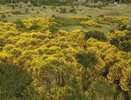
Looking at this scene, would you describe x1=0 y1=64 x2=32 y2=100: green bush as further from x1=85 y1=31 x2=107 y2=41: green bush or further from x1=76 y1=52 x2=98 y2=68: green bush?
x1=85 y1=31 x2=107 y2=41: green bush

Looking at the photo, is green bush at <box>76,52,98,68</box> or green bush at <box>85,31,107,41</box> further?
green bush at <box>85,31,107,41</box>

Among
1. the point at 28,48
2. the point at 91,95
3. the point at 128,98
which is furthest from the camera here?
the point at 28,48

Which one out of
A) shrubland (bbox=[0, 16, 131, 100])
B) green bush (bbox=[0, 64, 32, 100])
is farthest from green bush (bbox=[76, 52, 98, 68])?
green bush (bbox=[0, 64, 32, 100])

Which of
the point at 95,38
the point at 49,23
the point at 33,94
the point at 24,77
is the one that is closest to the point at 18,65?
the point at 24,77

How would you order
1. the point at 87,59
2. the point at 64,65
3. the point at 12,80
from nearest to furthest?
the point at 12,80, the point at 64,65, the point at 87,59

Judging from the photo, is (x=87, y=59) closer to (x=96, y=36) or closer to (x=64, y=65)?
(x=64, y=65)

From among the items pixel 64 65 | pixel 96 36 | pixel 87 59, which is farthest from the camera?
pixel 96 36

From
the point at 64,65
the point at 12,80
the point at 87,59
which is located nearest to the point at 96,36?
the point at 87,59

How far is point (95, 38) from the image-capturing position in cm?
2377

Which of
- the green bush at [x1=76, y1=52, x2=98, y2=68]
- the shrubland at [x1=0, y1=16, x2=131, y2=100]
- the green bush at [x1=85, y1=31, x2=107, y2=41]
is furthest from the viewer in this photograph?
the green bush at [x1=85, y1=31, x2=107, y2=41]

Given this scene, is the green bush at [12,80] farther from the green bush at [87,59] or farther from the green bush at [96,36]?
the green bush at [96,36]

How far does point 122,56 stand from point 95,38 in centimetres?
416

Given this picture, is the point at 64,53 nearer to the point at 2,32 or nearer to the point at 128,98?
the point at 128,98

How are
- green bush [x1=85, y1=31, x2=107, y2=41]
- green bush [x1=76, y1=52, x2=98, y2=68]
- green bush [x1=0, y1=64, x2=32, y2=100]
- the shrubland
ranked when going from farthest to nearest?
green bush [x1=85, y1=31, x2=107, y2=41] → green bush [x1=76, y1=52, x2=98, y2=68] → the shrubland → green bush [x1=0, y1=64, x2=32, y2=100]
